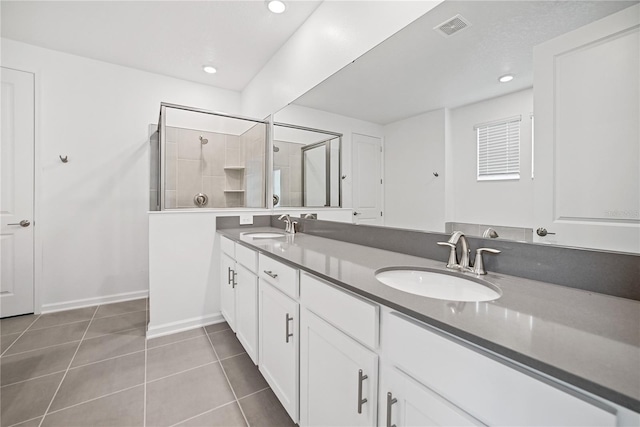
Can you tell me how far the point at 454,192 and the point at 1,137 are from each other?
12.2 ft

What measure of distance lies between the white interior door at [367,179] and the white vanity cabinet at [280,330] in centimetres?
59

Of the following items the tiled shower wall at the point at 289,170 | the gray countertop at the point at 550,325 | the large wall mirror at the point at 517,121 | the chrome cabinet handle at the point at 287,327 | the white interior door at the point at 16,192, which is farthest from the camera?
the white interior door at the point at 16,192

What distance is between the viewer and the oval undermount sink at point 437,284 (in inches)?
34.5

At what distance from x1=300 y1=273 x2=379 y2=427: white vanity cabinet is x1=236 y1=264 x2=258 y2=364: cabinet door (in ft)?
1.78

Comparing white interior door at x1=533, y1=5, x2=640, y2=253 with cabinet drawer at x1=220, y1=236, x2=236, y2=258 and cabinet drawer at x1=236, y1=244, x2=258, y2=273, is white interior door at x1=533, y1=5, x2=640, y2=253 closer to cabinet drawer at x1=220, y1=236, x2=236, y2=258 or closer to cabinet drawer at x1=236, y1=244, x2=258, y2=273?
cabinet drawer at x1=236, y1=244, x2=258, y2=273

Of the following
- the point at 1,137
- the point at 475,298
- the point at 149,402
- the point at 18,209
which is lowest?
the point at 149,402

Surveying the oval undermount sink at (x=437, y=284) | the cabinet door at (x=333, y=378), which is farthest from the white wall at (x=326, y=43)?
the cabinet door at (x=333, y=378)

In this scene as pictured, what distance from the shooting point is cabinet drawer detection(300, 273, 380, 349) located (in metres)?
0.78

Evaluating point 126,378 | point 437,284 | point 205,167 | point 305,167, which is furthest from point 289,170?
point 126,378

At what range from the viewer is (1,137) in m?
2.41

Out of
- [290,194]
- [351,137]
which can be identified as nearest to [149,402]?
[290,194]

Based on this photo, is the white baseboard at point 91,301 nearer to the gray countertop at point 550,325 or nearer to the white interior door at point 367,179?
the white interior door at point 367,179

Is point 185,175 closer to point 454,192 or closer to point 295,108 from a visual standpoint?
point 295,108

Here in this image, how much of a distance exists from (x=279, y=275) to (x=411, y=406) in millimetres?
783
